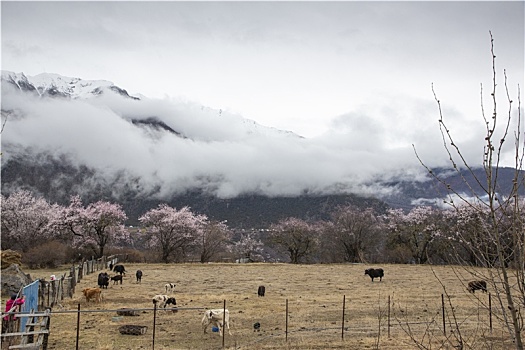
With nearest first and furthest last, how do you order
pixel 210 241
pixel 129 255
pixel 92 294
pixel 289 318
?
pixel 289 318 → pixel 92 294 → pixel 129 255 → pixel 210 241

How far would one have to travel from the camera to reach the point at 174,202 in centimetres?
18800

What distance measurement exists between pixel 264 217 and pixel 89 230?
99392mm

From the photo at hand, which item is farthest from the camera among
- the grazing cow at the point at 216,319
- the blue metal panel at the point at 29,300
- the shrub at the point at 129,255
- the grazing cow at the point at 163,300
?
the shrub at the point at 129,255

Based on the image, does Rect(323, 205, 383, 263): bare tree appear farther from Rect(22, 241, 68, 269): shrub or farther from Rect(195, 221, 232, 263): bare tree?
Rect(22, 241, 68, 269): shrub

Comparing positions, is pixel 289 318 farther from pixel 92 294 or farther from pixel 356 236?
pixel 356 236

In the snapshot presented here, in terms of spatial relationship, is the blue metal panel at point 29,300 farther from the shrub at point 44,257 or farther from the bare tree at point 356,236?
the bare tree at point 356,236

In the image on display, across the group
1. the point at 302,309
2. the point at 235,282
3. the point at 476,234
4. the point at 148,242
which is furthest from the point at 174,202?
the point at 476,234

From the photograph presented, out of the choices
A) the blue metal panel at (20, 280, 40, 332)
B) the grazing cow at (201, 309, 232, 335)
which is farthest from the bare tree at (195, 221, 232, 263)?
the grazing cow at (201, 309, 232, 335)

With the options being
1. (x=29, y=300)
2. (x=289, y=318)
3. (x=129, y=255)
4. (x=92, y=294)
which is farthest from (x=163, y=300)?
(x=129, y=255)

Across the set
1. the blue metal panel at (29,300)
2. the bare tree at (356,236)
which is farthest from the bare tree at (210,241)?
the blue metal panel at (29,300)

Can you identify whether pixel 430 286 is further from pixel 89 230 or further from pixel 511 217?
A: pixel 89 230

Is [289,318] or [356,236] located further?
[356,236]

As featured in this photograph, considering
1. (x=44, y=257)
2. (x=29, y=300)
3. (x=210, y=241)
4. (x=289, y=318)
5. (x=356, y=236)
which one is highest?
(x=356, y=236)

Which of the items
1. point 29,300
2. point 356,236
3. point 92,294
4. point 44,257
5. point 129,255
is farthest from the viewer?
point 356,236
